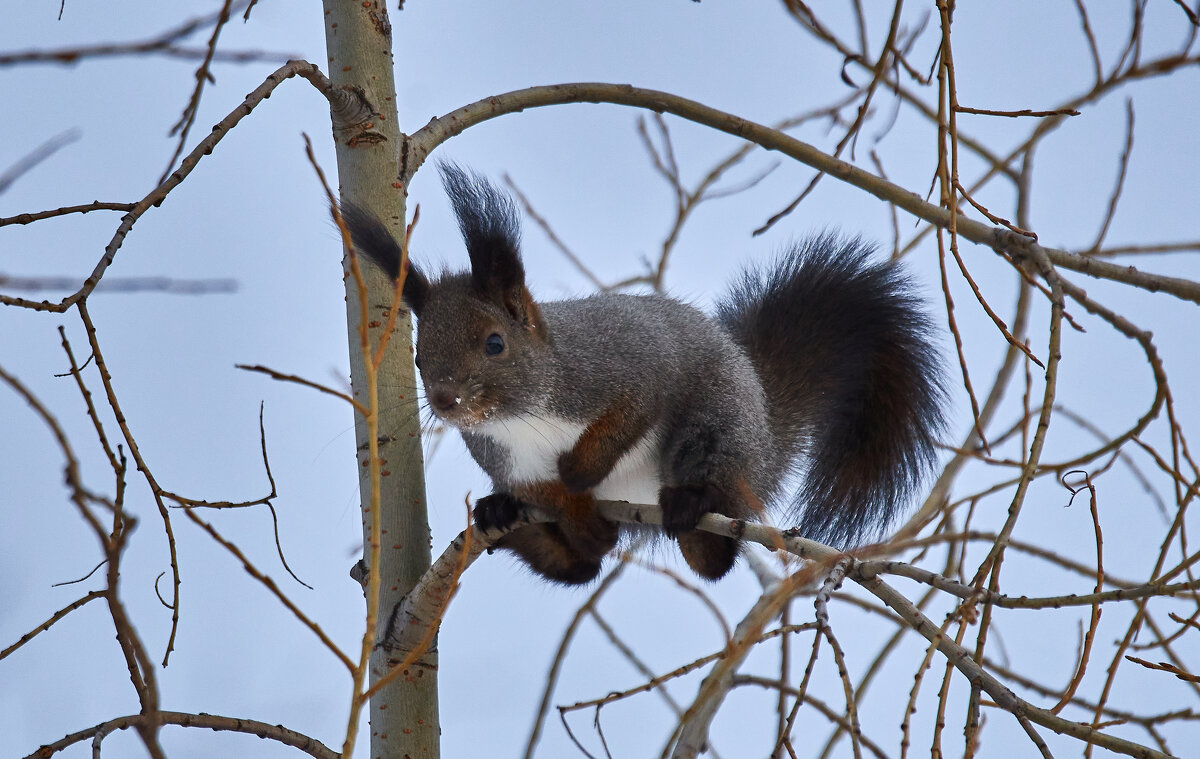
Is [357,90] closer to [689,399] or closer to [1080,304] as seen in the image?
[689,399]

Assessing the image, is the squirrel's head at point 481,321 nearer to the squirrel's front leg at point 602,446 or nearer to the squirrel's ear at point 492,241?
the squirrel's ear at point 492,241

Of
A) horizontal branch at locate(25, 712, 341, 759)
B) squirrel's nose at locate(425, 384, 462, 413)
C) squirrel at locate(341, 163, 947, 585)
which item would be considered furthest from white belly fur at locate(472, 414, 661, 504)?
horizontal branch at locate(25, 712, 341, 759)

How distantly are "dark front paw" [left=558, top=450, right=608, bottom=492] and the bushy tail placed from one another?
488 millimetres

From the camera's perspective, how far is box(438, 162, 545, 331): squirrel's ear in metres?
1.61

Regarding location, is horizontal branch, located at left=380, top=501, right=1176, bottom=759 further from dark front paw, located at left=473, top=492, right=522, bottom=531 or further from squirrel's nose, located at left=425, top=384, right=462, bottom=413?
squirrel's nose, located at left=425, top=384, right=462, bottom=413

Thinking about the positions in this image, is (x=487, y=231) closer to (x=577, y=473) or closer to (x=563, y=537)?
(x=577, y=473)

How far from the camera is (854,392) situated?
82.3 inches

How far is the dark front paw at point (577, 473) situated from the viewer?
1.67 meters

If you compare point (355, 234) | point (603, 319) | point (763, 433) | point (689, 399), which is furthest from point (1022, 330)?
point (355, 234)

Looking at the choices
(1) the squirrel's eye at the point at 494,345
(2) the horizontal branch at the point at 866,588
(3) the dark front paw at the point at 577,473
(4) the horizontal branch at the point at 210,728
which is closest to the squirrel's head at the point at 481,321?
(1) the squirrel's eye at the point at 494,345

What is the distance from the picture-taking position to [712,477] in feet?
5.75

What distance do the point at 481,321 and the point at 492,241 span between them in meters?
0.13

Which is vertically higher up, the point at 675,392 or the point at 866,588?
the point at 675,392

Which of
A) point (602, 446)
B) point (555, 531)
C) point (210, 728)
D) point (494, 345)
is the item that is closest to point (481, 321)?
point (494, 345)
